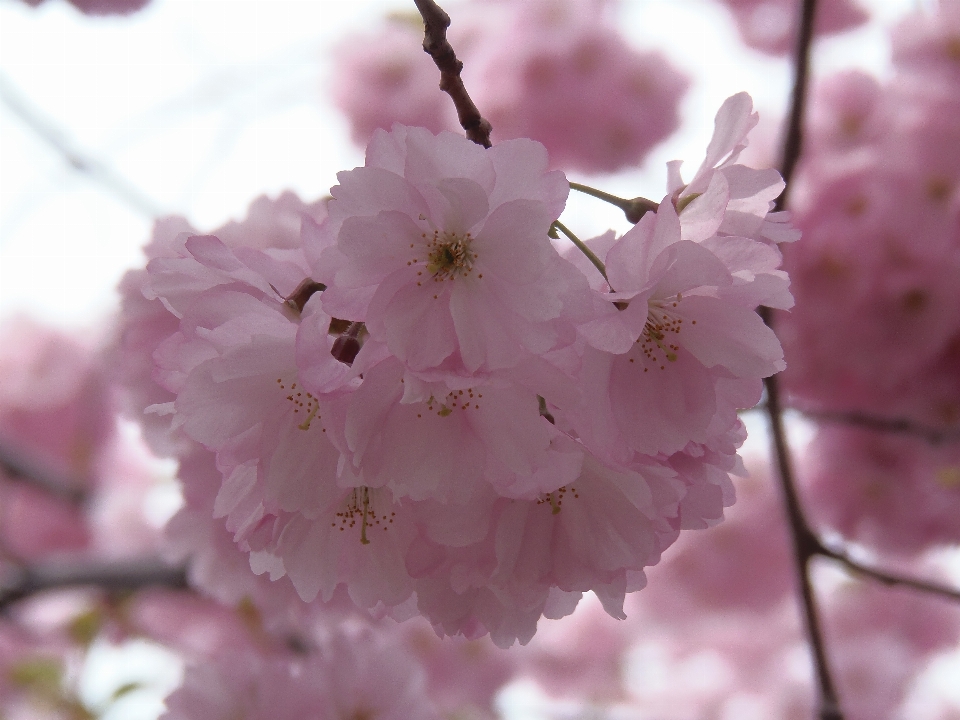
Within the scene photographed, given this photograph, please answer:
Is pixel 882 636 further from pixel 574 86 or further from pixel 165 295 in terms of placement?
pixel 165 295

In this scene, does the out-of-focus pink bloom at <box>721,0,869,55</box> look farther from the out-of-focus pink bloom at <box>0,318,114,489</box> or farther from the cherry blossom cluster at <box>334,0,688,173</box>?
the out-of-focus pink bloom at <box>0,318,114,489</box>

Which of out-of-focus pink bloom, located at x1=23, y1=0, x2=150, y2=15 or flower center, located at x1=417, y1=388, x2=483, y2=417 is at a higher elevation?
out-of-focus pink bloom, located at x1=23, y1=0, x2=150, y2=15

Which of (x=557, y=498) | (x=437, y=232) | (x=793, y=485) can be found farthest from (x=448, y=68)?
(x=793, y=485)

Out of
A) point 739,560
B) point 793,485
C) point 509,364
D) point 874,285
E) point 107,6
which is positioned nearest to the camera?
point 509,364

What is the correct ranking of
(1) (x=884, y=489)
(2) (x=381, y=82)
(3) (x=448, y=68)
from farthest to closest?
(2) (x=381, y=82) → (1) (x=884, y=489) → (3) (x=448, y=68)

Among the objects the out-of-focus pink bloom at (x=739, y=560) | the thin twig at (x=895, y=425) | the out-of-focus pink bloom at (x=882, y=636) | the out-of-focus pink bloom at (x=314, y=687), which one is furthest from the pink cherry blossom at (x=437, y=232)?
the out-of-focus pink bloom at (x=882, y=636)

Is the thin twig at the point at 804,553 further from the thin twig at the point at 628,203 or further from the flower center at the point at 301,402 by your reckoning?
the flower center at the point at 301,402

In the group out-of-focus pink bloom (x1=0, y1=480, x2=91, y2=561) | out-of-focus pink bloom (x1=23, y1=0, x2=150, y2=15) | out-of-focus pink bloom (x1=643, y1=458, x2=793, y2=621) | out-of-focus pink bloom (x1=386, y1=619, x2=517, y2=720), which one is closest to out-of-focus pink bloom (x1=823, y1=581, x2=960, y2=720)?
out-of-focus pink bloom (x1=643, y1=458, x2=793, y2=621)
